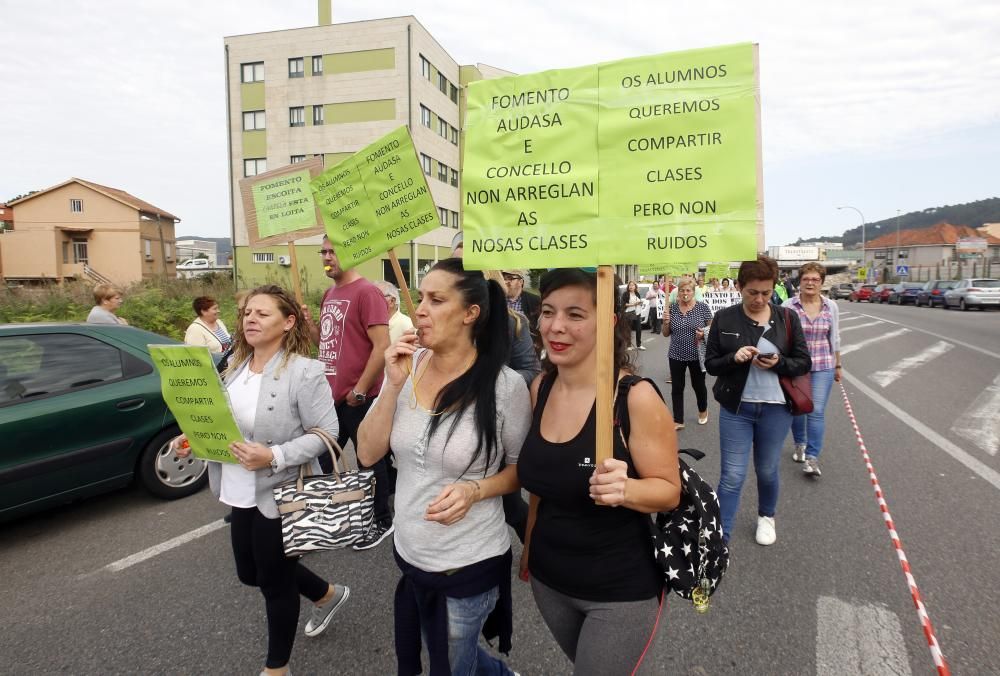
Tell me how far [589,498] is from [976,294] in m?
36.5

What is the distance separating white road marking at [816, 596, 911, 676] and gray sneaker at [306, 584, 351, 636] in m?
2.33

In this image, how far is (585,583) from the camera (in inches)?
70.2

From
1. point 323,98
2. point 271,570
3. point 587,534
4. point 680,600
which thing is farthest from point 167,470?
point 323,98

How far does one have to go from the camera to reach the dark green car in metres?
3.95

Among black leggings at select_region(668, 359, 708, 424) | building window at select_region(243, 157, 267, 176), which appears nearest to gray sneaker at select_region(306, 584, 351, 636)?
black leggings at select_region(668, 359, 708, 424)

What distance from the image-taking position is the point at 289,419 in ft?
8.43

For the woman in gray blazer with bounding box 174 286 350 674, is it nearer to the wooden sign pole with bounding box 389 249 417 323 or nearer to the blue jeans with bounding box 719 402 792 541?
the wooden sign pole with bounding box 389 249 417 323

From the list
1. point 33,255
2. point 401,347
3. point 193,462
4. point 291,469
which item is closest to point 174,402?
point 291,469

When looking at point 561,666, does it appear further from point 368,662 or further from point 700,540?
point 700,540

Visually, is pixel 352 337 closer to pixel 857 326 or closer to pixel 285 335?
pixel 285 335

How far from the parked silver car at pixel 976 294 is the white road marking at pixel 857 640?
3413 centimetres

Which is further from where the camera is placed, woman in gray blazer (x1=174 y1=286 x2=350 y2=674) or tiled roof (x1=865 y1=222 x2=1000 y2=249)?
tiled roof (x1=865 y1=222 x2=1000 y2=249)

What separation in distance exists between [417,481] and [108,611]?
251 cm

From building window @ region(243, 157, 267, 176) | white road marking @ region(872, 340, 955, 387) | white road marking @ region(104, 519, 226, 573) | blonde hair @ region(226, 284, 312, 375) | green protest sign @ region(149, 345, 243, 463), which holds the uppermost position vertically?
building window @ region(243, 157, 267, 176)
